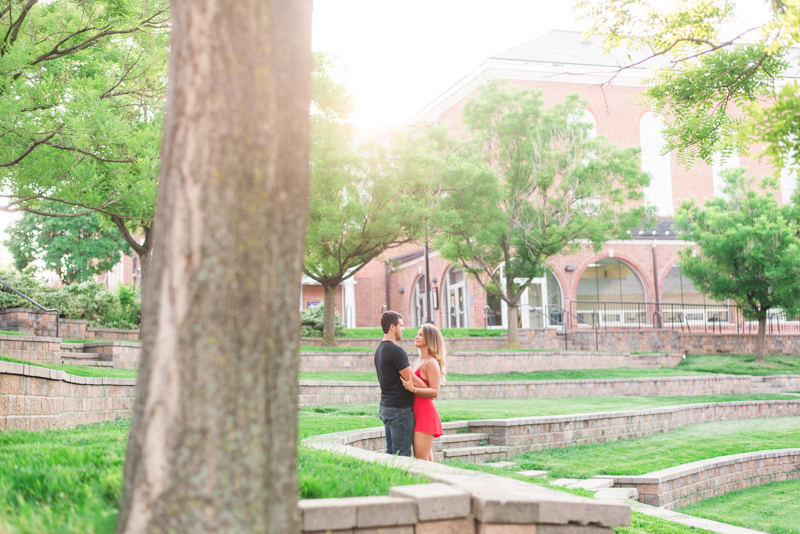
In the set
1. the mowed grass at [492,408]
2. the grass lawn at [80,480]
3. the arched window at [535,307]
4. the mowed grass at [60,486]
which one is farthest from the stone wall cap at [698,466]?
the arched window at [535,307]

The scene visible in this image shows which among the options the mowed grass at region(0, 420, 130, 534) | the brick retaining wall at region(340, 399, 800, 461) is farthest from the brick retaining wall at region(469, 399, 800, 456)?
the mowed grass at region(0, 420, 130, 534)

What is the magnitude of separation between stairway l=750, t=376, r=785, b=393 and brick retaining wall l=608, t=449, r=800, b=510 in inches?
348

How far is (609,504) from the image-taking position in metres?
3.48

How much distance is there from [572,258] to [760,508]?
2183 centimetres

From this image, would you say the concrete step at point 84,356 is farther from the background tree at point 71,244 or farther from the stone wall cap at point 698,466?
the background tree at point 71,244

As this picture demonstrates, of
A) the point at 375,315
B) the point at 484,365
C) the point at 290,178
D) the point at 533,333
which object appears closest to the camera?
the point at 290,178

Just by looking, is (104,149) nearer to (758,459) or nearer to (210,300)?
(210,300)

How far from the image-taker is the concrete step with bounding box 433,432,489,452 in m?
9.45

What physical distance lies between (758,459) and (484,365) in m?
9.14

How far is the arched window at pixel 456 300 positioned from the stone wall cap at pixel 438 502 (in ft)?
86.4

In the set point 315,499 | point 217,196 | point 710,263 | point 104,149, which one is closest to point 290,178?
point 217,196

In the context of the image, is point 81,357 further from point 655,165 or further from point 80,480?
point 655,165

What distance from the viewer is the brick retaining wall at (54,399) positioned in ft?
23.0

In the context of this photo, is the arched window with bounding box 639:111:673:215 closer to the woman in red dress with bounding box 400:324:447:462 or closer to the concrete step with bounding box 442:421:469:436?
the concrete step with bounding box 442:421:469:436
